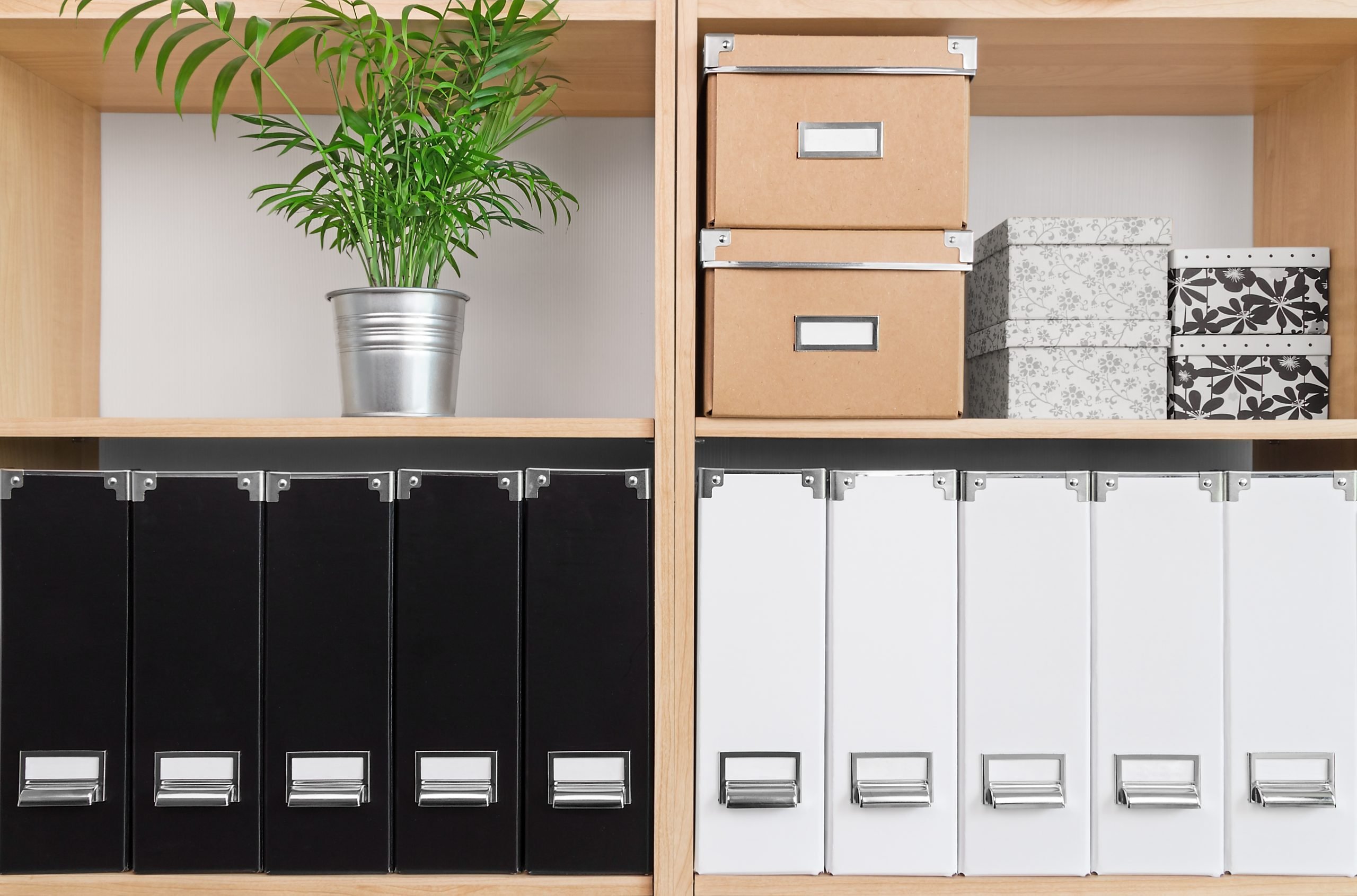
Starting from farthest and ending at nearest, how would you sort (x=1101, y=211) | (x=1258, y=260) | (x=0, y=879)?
1. (x=1101, y=211)
2. (x=1258, y=260)
3. (x=0, y=879)

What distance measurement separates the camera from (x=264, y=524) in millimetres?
844

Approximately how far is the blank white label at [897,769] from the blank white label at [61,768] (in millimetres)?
763

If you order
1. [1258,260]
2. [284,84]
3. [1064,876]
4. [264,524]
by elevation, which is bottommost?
[1064,876]

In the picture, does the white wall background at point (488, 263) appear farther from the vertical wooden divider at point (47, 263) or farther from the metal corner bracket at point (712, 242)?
the metal corner bracket at point (712, 242)

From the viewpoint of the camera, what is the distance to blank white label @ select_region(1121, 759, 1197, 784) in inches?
33.1

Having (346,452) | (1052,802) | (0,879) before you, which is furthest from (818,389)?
(0,879)

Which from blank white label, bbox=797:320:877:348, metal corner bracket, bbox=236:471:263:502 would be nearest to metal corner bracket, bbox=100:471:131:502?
metal corner bracket, bbox=236:471:263:502

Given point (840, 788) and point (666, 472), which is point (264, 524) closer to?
point (666, 472)

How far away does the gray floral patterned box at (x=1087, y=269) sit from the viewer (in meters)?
0.93

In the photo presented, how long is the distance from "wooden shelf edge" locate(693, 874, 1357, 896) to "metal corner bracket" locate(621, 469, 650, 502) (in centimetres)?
38

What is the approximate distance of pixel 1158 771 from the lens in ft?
2.76

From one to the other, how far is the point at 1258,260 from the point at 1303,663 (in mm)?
446

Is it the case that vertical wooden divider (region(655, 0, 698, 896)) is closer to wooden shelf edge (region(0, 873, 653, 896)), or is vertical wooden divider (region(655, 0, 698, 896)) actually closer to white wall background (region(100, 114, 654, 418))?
wooden shelf edge (region(0, 873, 653, 896))

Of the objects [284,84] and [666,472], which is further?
[284,84]
